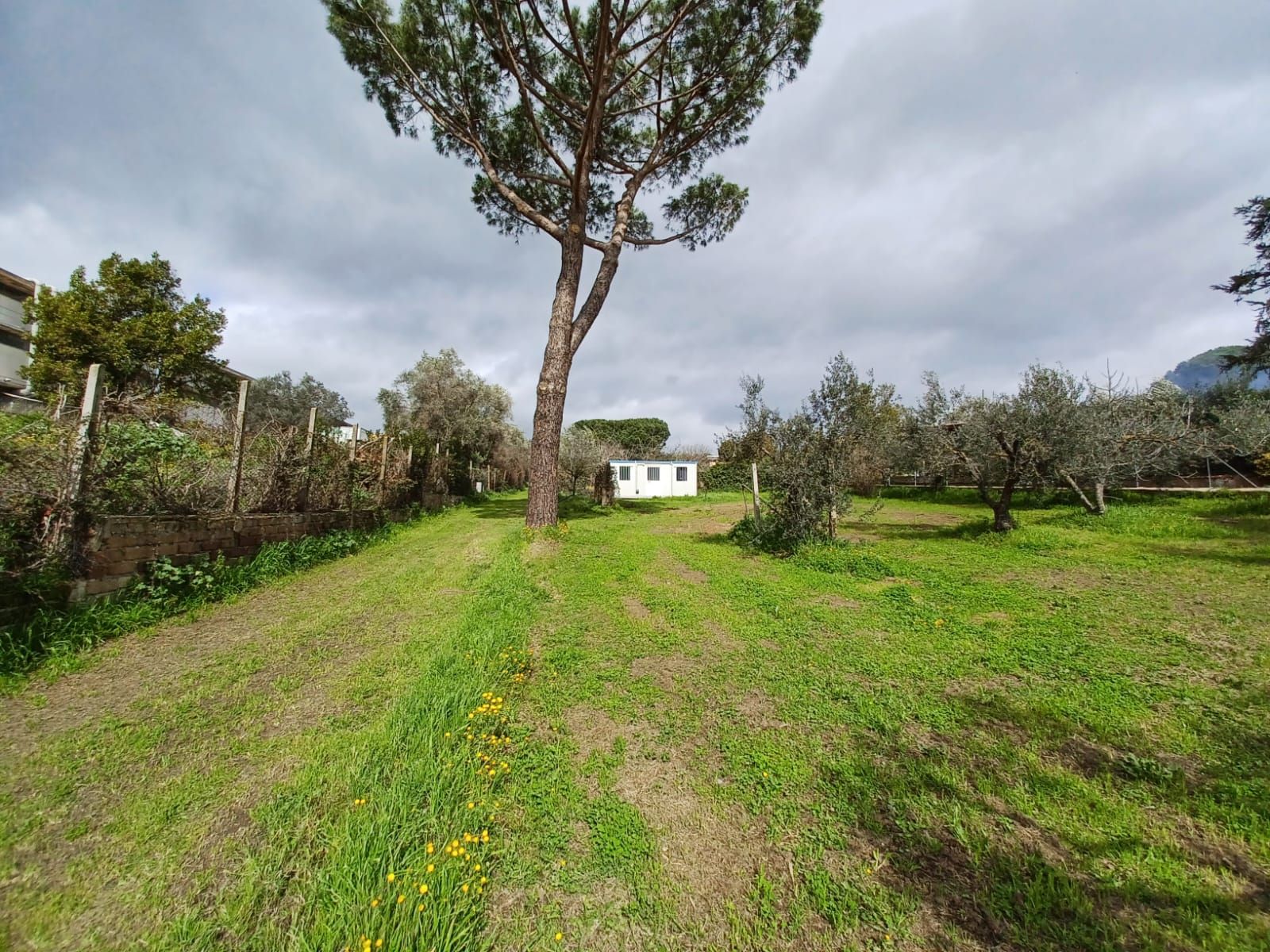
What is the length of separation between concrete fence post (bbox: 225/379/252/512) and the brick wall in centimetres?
26

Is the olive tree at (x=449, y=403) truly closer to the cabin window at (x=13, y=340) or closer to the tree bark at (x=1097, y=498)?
the cabin window at (x=13, y=340)

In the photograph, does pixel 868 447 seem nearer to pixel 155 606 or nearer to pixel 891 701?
pixel 891 701

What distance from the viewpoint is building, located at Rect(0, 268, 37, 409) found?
17.6 m

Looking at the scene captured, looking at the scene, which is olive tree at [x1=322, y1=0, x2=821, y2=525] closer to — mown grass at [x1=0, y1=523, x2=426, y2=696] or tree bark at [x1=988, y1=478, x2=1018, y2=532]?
mown grass at [x1=0, y1=523, x2=426, y2=696]

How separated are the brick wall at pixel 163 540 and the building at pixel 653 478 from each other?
64.0 ft

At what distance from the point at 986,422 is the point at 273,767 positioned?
10.4 m

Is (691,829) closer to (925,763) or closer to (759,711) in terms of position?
(759,711)

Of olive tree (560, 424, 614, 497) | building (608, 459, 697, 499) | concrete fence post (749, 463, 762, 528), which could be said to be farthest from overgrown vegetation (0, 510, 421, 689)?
building (608, 459, 697, 499)

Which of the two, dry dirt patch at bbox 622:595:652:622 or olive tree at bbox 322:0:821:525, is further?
olive tree at bbox 322:0:821:525

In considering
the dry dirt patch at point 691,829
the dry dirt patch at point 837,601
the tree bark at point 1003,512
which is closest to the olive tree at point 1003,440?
the tree bark at point 1003,512

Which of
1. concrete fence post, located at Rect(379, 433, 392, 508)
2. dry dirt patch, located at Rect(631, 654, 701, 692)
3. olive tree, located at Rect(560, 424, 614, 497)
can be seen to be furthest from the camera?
olive tree, located at Rect(560, 424, 614, 497)

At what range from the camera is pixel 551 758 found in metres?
2.25

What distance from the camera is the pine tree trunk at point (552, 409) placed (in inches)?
349

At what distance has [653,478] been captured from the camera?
25797mm
